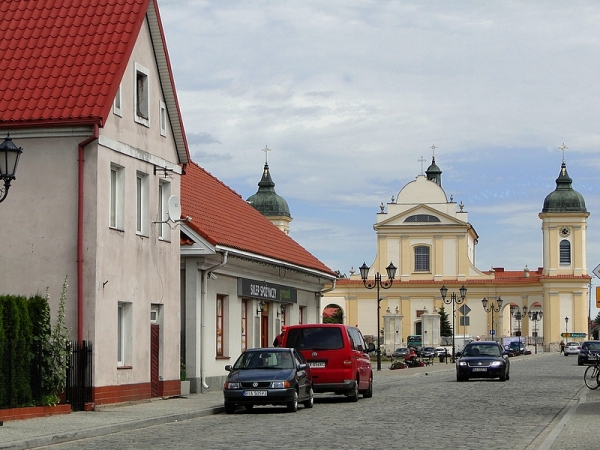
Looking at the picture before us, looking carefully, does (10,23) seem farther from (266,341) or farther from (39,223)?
(266,341)

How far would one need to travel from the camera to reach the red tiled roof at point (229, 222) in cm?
3341

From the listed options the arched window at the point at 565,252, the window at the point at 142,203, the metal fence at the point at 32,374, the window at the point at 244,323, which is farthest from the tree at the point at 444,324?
the metal fence at the point at 32,374

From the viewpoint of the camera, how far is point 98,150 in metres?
24.7

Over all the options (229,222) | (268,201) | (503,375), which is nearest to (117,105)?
(229,222)

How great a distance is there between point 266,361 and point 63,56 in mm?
8066

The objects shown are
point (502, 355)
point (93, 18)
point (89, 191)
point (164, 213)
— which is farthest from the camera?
point (502, 355)

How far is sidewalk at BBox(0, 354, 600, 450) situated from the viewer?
56.7ft

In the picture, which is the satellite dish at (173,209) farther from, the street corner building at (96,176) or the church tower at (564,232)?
the church tower at (564,232)

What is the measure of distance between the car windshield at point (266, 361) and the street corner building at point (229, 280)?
5990 millimetres

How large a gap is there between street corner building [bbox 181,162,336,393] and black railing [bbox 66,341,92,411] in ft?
24.5

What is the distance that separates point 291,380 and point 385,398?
682 cm

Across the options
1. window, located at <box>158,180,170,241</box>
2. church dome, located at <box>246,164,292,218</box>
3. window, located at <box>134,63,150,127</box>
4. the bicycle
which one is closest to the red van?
window, located at <box>158,180,170,241</box>

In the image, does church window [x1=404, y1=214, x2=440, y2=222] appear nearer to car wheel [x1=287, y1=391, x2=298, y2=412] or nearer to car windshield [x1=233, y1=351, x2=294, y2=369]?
car windshield [x1=233, y1=351, x2=294, y2=369]

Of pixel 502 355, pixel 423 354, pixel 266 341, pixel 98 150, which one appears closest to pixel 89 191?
pixel 98 150
